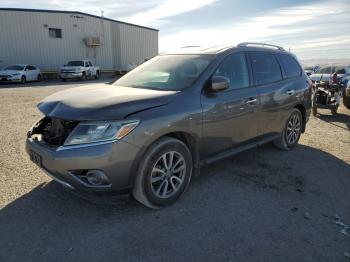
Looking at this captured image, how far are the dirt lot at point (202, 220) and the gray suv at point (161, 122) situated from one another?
366 millimetres

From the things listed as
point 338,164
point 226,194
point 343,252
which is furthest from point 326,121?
point 343,252

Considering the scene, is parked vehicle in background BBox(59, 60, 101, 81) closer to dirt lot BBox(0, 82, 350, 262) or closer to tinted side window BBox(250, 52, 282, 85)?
dirt lot BBox(0, 82, 350, 262)

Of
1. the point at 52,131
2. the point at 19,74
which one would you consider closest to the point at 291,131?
the point at 52,131

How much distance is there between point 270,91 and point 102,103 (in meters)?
2.85

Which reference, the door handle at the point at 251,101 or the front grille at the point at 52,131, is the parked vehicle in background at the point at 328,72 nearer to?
the door handle at the point at 251,101

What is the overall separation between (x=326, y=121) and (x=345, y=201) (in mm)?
5530

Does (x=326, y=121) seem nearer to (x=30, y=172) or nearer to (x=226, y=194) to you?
(x=226, y=194)

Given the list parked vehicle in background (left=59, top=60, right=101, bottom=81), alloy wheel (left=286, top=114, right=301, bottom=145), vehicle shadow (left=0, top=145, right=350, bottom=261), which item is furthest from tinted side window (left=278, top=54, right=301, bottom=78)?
parked vehicle in background (left=59, top=60, right=101, bottom=81)

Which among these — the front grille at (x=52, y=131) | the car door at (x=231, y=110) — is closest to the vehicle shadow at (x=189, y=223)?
the car door at (x=231, y=110)

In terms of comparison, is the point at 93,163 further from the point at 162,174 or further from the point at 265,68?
the point at 265,68

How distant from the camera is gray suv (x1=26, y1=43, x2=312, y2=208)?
330 cm

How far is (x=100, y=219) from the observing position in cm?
355

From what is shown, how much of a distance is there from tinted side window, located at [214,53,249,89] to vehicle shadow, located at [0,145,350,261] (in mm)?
1324

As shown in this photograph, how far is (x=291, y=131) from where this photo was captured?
6.15 m
